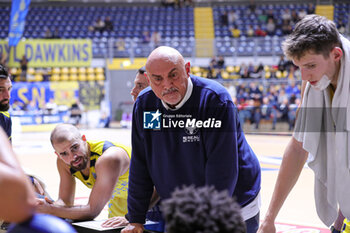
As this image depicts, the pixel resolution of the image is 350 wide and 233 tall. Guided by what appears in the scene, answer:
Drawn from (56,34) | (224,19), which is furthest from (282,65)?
(56,34)

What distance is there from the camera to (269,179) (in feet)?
22.7

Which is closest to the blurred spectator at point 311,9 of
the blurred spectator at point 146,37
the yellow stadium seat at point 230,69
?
the yellow stadium seat at point 230,69

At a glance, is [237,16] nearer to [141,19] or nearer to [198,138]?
[141,19]

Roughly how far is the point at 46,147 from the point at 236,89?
8.10 meters

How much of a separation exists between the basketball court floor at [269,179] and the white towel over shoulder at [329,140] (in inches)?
79.6

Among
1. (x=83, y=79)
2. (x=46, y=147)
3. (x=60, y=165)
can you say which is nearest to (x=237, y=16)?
(x=83, y=79)

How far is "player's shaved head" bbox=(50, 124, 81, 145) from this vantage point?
320 cm

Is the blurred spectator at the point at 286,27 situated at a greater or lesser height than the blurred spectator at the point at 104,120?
greater

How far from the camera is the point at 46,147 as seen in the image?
11930mm

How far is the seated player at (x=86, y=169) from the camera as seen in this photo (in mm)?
3049

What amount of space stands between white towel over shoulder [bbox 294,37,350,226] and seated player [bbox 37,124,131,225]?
1167 millimetres

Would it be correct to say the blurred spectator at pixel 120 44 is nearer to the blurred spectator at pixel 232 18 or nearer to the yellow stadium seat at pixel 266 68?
the yellow stadium seat at pixel 266 68

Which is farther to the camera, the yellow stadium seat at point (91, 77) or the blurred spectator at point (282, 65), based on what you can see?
the yellow stadium seat at point (91, 77)

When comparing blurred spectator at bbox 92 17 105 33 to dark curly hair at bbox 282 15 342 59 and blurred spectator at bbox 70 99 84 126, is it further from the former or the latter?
dark curly hair at bbox 282 15 342 59
